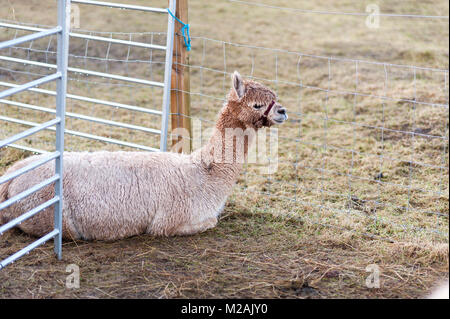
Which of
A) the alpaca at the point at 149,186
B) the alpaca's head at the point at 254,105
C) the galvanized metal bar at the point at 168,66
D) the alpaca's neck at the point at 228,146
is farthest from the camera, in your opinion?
the galvanized metal bar at the point at 168,66

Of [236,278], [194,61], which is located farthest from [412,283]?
[194,61]

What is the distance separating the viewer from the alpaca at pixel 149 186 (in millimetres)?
4078

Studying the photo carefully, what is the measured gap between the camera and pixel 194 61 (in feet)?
28.9

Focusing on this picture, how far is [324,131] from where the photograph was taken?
6.46 meters

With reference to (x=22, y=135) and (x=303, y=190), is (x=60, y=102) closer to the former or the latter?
(x=22, y=135)

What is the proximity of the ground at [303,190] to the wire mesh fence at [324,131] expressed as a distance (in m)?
0.02

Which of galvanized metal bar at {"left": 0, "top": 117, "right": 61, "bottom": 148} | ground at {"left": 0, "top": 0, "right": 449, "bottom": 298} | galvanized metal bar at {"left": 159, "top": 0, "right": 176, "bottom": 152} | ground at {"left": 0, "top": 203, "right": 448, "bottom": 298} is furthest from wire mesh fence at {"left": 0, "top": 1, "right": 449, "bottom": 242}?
galvanized metal bar at {"left": 0, "top": 117, "right": 61, "bottom": 148}

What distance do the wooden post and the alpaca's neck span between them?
73 centimetres

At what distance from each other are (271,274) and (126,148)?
9.01 feet

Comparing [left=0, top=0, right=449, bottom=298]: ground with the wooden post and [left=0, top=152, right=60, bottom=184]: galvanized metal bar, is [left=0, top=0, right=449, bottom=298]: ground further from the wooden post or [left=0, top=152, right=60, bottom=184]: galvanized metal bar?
[left=0, top=152, right=60, bottom=184]: galvanized metal bar

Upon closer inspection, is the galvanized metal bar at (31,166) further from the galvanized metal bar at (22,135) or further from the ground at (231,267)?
the ground at (231,267)

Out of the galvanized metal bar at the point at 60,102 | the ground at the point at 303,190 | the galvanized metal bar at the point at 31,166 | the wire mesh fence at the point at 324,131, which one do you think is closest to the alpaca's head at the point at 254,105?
the wire mesh fence at the point at 324,131

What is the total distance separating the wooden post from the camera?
4833 mm

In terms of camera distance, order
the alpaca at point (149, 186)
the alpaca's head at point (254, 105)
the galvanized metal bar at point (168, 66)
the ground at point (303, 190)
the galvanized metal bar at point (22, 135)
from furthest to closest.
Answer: the galvanized metal bar at point (168, 66)
the alpaca's head at point (254, 105)
the alpaca at point (149, 186)
the ground at point (303, 190)
the galvanized metal bar at point (22, 135)
